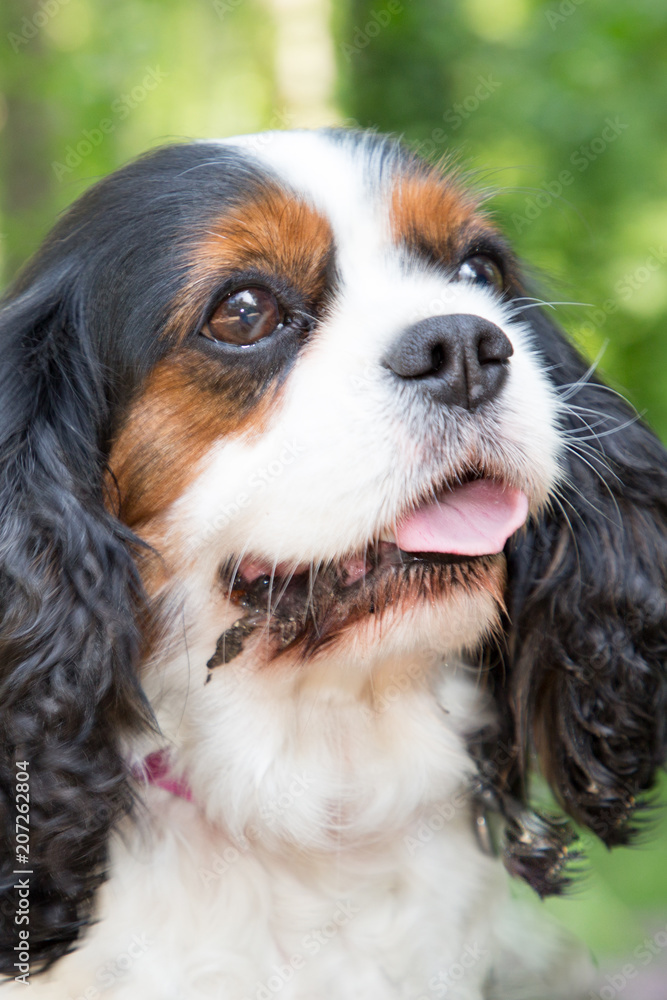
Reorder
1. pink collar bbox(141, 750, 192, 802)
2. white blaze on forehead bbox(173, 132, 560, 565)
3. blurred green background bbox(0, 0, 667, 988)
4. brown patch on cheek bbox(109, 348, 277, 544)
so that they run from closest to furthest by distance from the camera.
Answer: white blaze on forehead bbox(173, 132, 560, 565)
brown patch on cheek bbox(109, 348, 277, 544)
pink collar bbox(141, 750, 192, 802)
blurred green background bbox(0, 0, 667, 988)

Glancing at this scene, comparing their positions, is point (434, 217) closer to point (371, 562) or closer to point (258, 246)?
point (258, 246)

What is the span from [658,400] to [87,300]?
258 centimetres

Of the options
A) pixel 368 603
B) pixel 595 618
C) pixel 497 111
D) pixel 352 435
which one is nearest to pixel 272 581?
pixel 368 603

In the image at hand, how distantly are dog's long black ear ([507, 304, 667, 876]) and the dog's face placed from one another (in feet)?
0.76

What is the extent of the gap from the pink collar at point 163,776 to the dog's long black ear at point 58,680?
0.11 metres

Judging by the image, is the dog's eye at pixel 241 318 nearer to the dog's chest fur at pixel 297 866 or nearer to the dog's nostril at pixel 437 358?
the dog's nostril at pixel 437 358

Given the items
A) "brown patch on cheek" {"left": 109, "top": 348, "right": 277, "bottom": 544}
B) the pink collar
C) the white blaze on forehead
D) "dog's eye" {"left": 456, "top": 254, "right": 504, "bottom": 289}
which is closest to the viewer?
the white blaze on forehead

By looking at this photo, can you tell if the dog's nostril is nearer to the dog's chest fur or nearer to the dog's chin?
the dog's chin

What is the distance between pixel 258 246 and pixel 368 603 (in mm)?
599

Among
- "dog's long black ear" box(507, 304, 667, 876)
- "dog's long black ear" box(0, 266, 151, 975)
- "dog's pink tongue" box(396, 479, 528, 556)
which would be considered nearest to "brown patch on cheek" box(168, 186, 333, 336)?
"dog's long black ear" box(0, 266, 151, 975)

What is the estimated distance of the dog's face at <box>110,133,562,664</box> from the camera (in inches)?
57.3

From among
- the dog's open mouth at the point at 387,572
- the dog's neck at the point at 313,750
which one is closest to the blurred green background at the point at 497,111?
the dog's neck at the point at 313,750

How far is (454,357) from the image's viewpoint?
4.90ft

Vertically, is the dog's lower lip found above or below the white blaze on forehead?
below
